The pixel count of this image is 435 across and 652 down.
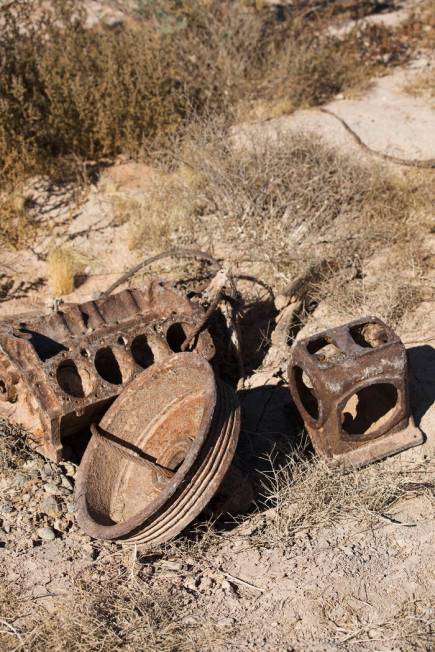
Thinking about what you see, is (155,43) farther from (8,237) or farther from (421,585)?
(421,585)

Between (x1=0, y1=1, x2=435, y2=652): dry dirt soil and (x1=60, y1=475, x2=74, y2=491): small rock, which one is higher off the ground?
(x1=60, y1=475, x2=74, y2=491): small rock

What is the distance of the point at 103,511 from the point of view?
443cm

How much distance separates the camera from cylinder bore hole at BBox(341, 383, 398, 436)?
5121 millimetres

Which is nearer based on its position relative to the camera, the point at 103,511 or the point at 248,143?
the point at 103,511

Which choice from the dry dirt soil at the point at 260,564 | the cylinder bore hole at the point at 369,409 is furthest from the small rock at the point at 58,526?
the cylinder bore hole at the point at 369,409

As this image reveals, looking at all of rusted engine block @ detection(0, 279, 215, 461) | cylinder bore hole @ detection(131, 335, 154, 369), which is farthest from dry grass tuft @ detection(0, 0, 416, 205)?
cylinder bore hole @ detection(131, 335, 154, 369)

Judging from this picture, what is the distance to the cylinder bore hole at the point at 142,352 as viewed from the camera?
531 centimetres

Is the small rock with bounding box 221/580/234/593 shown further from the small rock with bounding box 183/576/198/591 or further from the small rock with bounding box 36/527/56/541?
the small rock with bounding box 36/527/56/541

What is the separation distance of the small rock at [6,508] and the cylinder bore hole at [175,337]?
1.65 meters

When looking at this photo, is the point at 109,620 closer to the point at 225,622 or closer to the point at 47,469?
the point at 225,622

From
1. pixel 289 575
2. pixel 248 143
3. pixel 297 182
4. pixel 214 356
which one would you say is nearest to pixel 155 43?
pixel 248 143

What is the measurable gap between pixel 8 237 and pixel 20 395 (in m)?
3.06

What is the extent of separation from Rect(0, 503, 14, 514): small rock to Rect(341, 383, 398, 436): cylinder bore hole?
7.65ft

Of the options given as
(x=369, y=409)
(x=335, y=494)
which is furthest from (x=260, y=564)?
(x=369, y=409)
